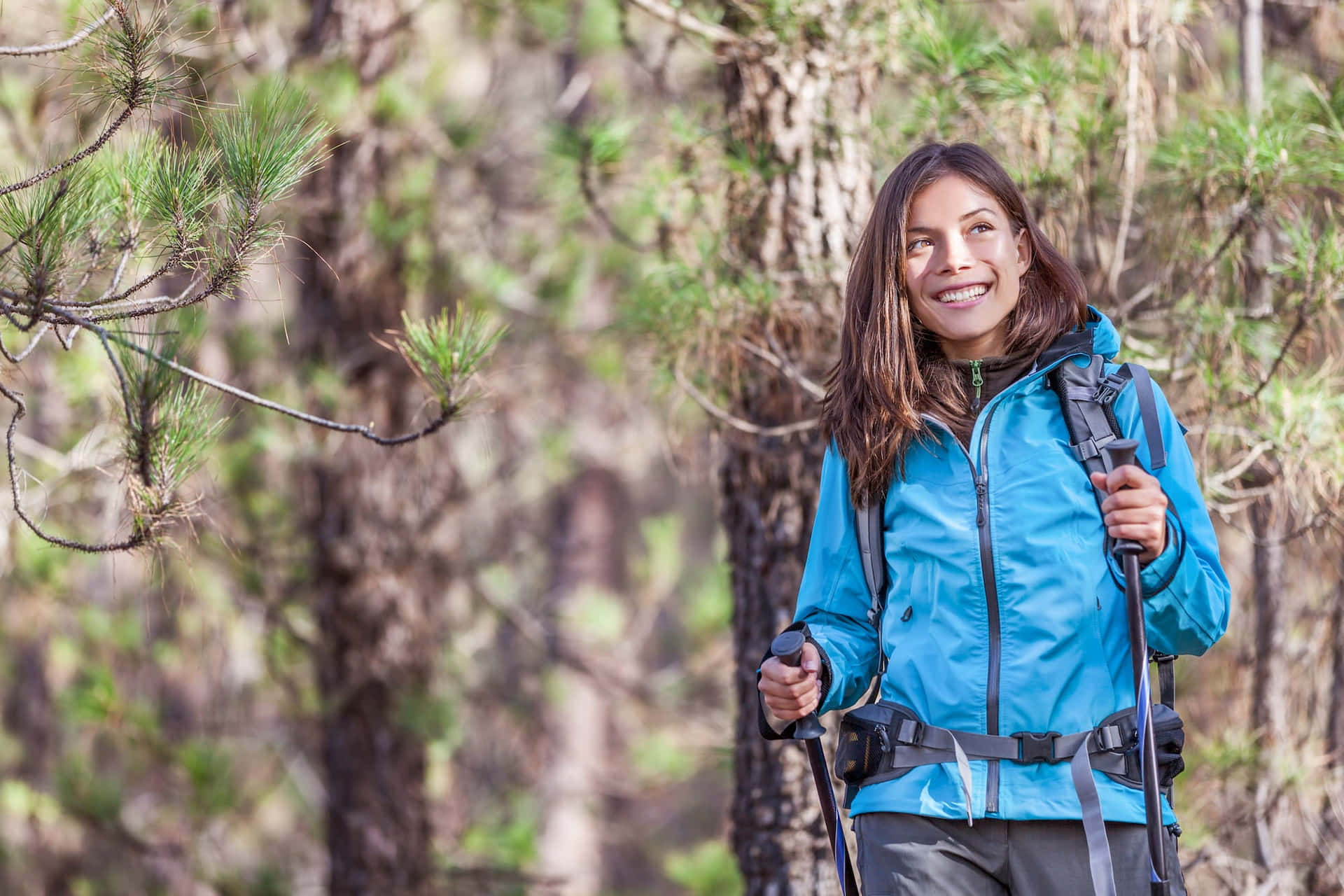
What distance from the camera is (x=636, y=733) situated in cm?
998

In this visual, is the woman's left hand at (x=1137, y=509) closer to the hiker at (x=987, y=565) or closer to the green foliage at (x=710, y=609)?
the hiker at (x=987, y=565)

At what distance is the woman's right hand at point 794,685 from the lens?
1.85 meters

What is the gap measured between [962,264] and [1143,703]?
2.44ft

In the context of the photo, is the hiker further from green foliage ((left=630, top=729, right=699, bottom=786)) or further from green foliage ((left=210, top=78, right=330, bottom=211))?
green foliage ((left=630, top=729, right=699, bottom=786))

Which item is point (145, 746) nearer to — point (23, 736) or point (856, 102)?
point (23, 736)

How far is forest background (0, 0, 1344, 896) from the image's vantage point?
274cm

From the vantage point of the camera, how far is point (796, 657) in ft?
6.12

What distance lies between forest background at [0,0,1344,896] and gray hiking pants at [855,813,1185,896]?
3.76ft

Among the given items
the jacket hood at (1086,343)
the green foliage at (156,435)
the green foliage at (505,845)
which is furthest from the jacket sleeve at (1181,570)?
the green foliage at (505,845)

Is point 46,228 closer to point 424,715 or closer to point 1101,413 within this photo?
point 1101,413

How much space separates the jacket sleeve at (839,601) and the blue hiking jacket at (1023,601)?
19 millimetres

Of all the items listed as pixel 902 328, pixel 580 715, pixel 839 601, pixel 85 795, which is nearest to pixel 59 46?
pixel 902 328

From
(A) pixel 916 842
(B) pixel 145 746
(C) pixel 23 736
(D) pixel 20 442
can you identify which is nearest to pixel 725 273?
(A) pixel 916 842

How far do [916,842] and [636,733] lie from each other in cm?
842
